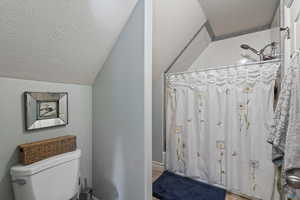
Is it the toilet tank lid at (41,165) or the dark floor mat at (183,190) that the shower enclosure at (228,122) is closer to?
the dark floor mat at (183,190)

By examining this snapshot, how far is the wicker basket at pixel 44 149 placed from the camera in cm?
101

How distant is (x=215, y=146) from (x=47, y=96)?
1.88 metres

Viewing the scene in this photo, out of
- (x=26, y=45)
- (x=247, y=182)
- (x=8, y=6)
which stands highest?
(x=8, y=6)

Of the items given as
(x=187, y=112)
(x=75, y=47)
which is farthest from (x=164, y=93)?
(x=75, y=47)

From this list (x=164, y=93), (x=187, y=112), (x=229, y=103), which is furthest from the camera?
(x=164, y=93)

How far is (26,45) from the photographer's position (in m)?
0.95

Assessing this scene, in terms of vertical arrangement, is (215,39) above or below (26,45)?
above

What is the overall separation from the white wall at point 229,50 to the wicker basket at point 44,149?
212cm

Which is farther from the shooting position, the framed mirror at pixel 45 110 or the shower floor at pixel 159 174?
the shower floor at pixel 159 174

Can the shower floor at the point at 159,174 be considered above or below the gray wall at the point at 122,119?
below

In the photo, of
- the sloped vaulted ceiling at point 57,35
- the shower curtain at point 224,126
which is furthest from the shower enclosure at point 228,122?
the sloped vaulted ceiling at point 57,35

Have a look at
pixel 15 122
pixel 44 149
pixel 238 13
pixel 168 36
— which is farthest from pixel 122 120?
pixel 238 13

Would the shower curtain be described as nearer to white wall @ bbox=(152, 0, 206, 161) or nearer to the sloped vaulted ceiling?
white wall @ bbox=(152, 0, 206, 161)

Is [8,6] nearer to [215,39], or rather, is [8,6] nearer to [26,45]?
[26,45]
